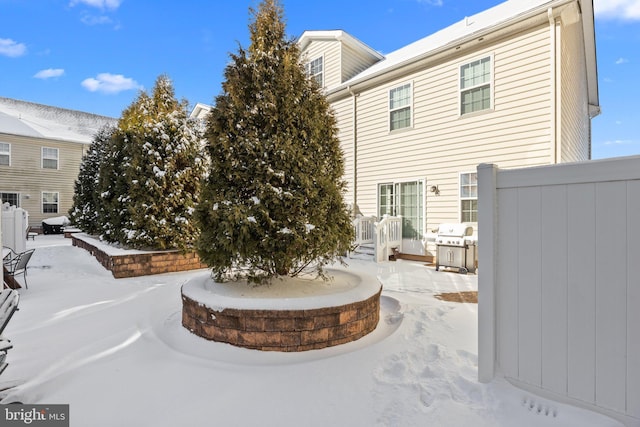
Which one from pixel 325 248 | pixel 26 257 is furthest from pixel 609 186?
pixel 26 257

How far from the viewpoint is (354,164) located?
1062 centimetres

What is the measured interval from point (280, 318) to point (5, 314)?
201 centimetres

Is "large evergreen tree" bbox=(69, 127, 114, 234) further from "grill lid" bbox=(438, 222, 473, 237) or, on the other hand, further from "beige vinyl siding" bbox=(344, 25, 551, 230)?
"grill lid" bbox=(438, 222, 473, 237)

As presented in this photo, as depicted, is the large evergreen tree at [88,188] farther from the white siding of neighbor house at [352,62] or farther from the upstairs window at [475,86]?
the upstairs window at [475,86]

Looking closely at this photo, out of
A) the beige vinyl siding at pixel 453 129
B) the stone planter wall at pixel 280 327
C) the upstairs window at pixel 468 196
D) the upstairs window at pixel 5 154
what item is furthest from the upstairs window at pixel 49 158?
the upstairs window at pixel 468 196

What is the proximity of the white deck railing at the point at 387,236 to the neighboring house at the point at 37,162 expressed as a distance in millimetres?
19049

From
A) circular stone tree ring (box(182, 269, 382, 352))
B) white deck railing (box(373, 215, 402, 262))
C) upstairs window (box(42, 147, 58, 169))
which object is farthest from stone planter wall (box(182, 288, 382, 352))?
upstairs window (box(42, 147, 58, 169))

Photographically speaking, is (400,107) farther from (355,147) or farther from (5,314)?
(5,314)

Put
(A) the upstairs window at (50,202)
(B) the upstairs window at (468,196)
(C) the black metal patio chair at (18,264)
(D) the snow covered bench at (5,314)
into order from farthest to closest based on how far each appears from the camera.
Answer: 1. (A) the upstairs window at (50,202)
2. (B) the upstairs window at (468,196)
3. (C) the black metal patio chair at (18,264)
4. (D) the snow covered bench at (5,314)

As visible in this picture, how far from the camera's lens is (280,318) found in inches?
113

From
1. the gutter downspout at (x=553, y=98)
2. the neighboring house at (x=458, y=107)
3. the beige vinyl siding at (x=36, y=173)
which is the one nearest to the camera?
the gutter downspout at (x=553, y=98)

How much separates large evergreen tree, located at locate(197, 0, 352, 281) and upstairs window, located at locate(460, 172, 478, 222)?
490cm

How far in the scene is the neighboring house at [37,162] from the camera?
54.7 ft

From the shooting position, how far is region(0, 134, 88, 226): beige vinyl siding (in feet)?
55.1
